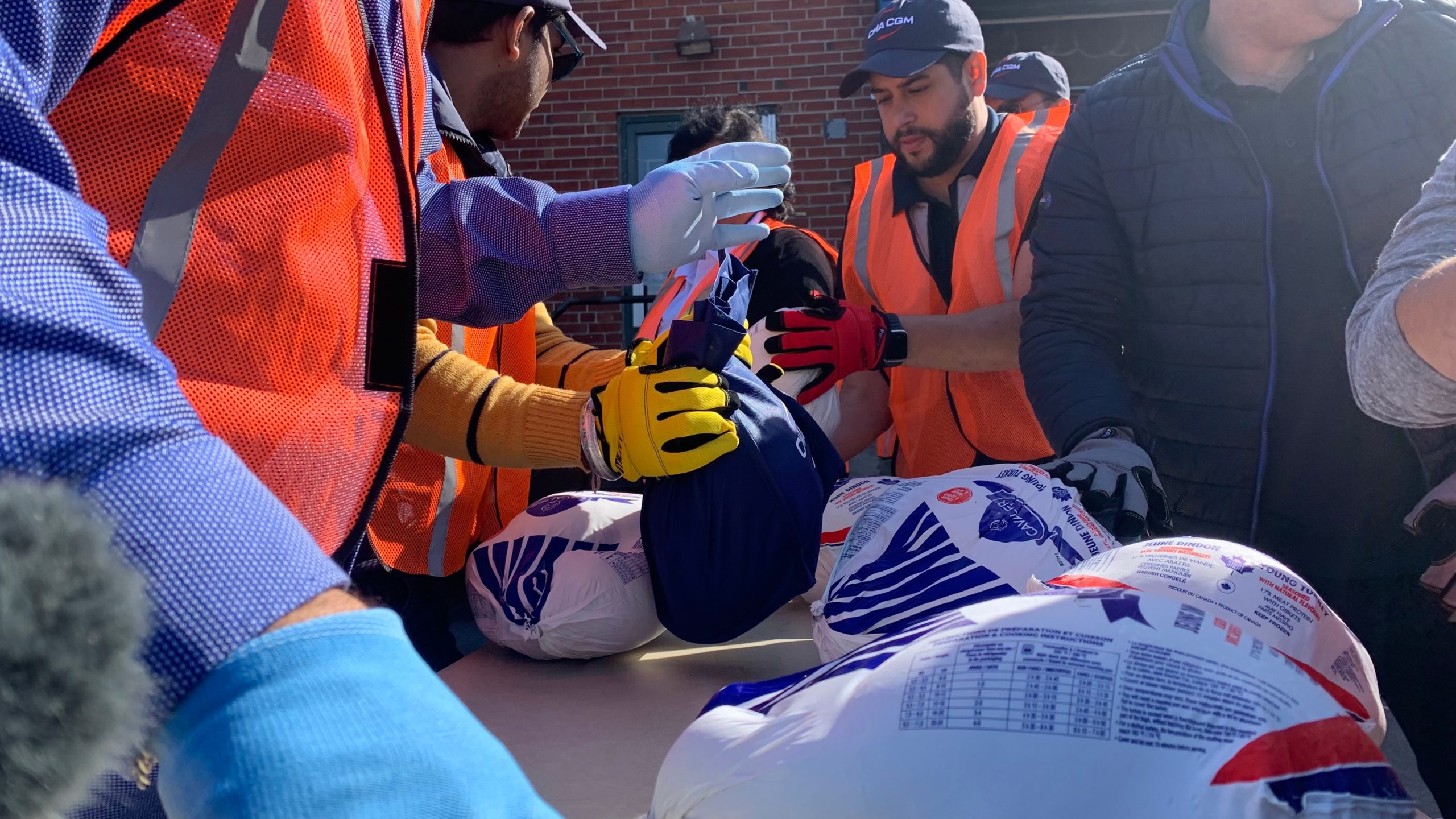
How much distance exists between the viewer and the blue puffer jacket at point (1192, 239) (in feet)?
4.75

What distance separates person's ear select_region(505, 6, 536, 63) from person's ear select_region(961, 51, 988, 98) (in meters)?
Result: 1.22

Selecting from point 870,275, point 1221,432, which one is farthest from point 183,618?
point 870,275

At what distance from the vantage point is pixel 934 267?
2.54m

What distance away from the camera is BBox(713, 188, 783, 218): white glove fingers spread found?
4.49ft

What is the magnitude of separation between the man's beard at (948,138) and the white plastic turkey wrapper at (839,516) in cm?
116

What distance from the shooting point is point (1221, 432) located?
1.55 metres

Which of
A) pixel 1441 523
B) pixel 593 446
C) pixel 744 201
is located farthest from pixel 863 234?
pixel 1441 523

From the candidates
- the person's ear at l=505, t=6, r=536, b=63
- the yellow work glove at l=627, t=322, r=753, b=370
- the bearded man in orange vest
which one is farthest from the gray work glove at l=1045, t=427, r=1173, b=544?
the person's ear at l=505, t=6, r=536, b=63

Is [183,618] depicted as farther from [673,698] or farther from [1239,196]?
[1239,196]

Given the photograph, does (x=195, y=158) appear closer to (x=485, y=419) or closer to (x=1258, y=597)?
(x=485, y=419)

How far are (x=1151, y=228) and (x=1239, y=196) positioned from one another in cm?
13

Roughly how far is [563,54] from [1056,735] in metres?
1.78

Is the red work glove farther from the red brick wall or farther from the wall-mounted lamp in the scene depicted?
the wall-mounted lamp

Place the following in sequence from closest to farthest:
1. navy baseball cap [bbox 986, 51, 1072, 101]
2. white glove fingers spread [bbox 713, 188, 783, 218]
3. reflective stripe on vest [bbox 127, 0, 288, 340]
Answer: reflective stripe on vest [bbox 127, 0, 288, 340]
white glove fingers spread [bbox 713, 188, 783, 218]
navy baseball cap [bbox 986, 51, 1072, 101]
